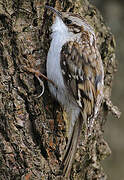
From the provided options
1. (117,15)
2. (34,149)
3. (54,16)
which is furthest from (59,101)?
(117,15)

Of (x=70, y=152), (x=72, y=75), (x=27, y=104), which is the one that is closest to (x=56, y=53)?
(x=72, y=75)

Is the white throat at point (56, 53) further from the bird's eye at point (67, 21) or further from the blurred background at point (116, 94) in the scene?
the blurred background at point (116, 94)

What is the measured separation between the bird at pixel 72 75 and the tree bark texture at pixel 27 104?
0.06 meters

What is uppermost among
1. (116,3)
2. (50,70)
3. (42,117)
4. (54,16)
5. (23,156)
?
(116,3)

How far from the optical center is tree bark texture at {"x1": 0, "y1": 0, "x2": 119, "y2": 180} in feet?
7.70

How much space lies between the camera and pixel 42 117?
2.47 meters

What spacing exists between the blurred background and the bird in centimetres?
184

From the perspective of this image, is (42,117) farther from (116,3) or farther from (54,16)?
(116,3)

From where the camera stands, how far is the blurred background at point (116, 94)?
4.49 meters

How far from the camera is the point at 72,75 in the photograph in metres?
2.58

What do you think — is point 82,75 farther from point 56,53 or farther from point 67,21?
point 67,21

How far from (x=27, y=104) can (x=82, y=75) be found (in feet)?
1.39

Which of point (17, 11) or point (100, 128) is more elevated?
point (17, 11)

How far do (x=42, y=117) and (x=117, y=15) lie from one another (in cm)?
237
